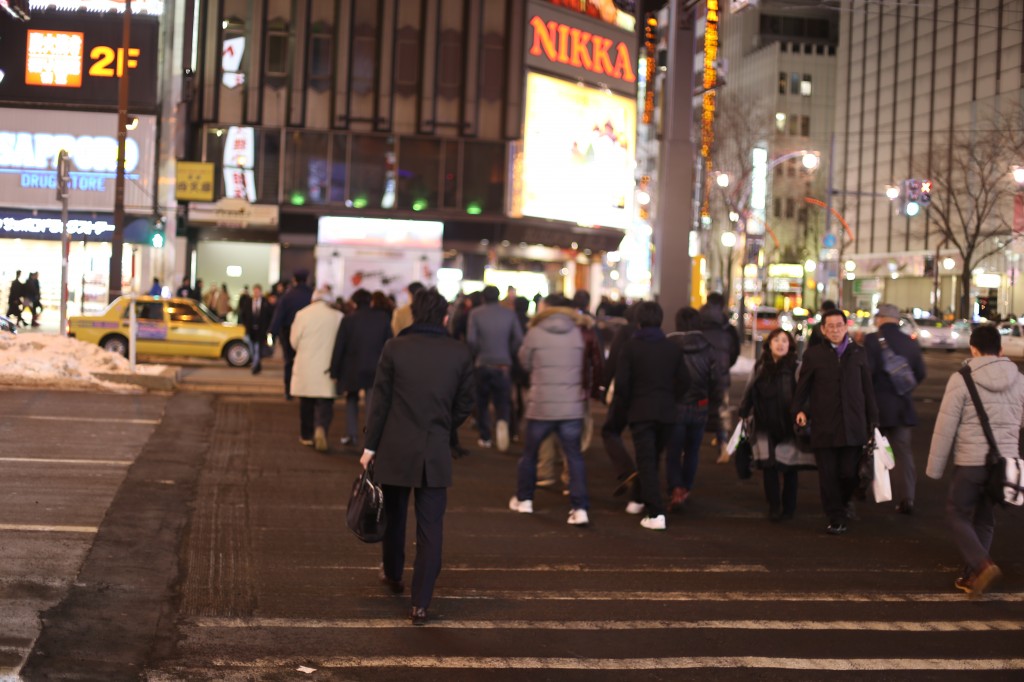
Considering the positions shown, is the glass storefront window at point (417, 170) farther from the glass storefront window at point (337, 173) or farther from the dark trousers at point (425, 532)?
the dark trousers at point (425, 532)

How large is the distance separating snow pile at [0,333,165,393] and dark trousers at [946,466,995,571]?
14.3 metres

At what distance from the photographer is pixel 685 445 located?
11.6 m

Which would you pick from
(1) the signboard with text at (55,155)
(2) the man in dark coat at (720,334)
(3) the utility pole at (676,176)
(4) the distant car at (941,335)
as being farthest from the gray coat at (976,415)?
(4) the distant car at (941,335)

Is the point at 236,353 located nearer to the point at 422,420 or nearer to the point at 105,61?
the point at 105,61

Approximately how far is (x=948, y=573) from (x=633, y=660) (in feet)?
12.1

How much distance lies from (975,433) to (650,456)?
301cm

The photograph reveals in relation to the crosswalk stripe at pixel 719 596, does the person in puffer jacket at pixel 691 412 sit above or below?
above

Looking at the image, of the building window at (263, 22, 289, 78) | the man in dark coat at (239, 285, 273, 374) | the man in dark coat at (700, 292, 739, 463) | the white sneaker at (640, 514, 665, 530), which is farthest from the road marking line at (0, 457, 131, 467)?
the building window at (263, 22, 289, 78)

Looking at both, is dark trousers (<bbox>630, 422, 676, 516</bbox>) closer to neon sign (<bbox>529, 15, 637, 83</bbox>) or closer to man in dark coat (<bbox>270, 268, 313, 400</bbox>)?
man in dark coat (<bbox>270, 268, 313, 400</bbox>)

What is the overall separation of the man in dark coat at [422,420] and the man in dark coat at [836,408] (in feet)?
13.5

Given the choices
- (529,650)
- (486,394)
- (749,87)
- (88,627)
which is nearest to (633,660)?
(529,650)

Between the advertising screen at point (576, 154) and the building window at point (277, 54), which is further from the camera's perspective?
the advertising screen at point (576, 154)

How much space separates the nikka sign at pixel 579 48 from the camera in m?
44.5

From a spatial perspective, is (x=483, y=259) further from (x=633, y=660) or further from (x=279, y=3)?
(x=633, y=660)
